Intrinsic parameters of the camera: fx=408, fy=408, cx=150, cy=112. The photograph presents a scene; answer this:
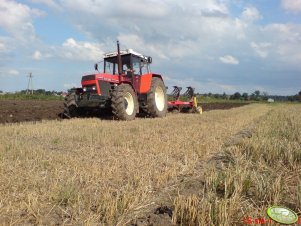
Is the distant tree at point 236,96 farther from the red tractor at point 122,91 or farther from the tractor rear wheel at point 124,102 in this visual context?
the tractor rear wheel at point 124,102

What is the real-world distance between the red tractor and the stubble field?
5.28m

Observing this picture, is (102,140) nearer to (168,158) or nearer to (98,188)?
(168,158)

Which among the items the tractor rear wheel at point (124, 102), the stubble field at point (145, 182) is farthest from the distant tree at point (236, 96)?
the stubble field at point (145, 182)

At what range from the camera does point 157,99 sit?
16531 millimetres

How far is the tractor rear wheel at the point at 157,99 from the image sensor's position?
15328 mm

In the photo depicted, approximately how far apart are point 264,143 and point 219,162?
1.34 m

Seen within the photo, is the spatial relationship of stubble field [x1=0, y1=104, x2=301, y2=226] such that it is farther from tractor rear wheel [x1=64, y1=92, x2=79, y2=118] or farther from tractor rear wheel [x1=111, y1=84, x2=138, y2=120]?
tractor rear wheel [x1=64, y1=92, x2=79, y2=118]

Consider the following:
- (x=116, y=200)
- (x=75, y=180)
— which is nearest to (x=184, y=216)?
(x=116, y=200)

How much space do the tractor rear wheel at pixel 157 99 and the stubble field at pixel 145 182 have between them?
721 centimetres

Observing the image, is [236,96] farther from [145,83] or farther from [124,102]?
[124,102]

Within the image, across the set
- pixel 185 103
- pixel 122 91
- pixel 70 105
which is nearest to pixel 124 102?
pixel 122 91

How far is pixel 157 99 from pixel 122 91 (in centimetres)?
329

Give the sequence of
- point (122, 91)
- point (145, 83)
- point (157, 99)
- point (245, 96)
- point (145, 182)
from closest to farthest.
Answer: point (145, 182), point (122, 91), point (145, 83), point (157, 99), point (245, 96)

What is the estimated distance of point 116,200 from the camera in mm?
3906
